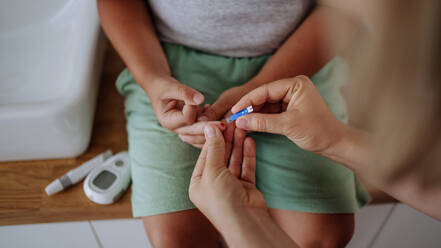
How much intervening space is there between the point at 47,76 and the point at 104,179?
0.86 feet

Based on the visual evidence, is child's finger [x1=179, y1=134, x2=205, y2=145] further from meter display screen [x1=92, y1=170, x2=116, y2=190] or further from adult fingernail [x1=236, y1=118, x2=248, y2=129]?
meter display screen [x1=92, y1=170, x2=116, y2=190]

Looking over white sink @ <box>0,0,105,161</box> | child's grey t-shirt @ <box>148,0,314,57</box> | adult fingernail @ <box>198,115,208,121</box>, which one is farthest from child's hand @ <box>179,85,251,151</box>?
white sink @ <box>0,0,105,161</box>

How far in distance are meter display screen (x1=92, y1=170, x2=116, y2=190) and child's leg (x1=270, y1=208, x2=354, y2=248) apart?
1.17 ft

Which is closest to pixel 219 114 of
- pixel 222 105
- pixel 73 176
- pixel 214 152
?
pixel 222 105

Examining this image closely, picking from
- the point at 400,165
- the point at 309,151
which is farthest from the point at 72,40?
the point at 400,165

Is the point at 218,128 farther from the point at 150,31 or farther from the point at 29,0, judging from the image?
the point at 29,0

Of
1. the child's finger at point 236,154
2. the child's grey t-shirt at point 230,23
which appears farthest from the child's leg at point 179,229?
the child's grey t-shirt at point 230,23

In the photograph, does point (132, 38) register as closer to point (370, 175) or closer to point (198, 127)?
point (198, 127)

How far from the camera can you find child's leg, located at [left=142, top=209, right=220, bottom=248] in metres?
0.55

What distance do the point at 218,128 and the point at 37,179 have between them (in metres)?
0.44

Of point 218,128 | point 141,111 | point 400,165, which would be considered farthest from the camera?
point 141,111

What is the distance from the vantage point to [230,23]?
639mm

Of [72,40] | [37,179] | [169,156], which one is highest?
[72,40]

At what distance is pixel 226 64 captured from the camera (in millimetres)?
692
